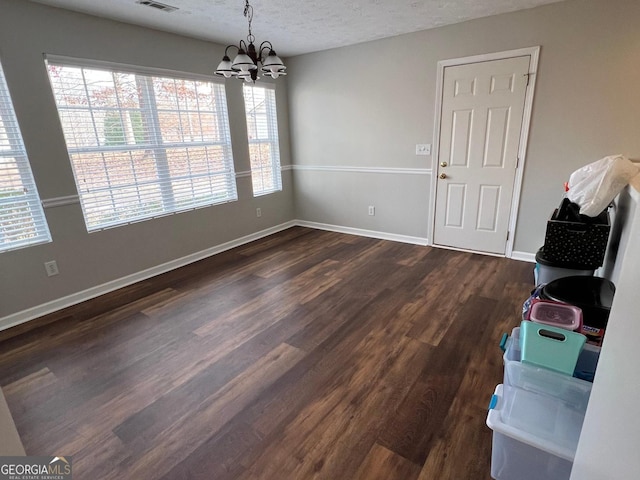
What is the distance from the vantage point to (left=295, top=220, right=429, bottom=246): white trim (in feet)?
14.0

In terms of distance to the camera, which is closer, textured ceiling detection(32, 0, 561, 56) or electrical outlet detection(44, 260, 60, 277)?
textured ceiling detection(32, 0, 561, 56)

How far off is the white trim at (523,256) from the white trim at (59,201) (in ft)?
14.3

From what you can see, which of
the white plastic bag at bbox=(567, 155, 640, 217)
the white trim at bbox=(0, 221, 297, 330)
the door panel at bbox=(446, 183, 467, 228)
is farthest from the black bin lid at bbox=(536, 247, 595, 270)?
the white trim at bbox=(0, 221, 297, 330)

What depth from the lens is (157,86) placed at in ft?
11.0

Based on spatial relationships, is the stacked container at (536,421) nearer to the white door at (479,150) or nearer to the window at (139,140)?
the white door at (479,150)

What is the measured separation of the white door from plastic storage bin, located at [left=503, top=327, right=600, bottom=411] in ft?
8.28

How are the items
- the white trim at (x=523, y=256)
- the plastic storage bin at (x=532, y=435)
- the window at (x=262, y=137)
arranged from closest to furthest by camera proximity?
the plastic storage bin at (x=532, y=435), the white trim at (x=523, y=256), the window at (x=262, y=137)

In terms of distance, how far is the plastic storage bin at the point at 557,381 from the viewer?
3.98ft

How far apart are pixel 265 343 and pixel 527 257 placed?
2943 millimetres

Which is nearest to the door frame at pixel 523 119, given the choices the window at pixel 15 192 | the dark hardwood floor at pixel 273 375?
the dark hardwood floor at pixel 273 375

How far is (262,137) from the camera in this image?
459 cm

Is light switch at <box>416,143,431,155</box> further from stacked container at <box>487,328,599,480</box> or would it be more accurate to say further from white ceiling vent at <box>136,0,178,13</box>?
stacked container at <box>487,328,599,480</box>

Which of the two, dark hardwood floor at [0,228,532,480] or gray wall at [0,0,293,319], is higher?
gray wall at [0,0,293,319]

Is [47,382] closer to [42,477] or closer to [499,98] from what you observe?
[42,477]
